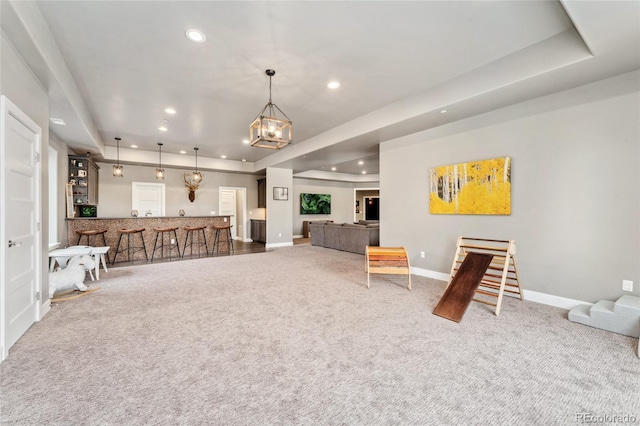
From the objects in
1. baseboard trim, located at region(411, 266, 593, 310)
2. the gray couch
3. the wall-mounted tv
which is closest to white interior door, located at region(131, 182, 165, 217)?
the gray couch

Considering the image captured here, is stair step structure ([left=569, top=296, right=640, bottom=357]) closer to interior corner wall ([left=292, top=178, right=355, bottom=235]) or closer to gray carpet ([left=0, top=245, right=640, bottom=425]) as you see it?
gray carpet ([left=0, top=245, right=640, bottom=425])

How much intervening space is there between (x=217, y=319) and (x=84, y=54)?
10.8ft

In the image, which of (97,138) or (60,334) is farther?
(97,138)

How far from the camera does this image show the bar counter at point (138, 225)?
5.77 m

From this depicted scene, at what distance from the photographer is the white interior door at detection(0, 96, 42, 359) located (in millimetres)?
2162

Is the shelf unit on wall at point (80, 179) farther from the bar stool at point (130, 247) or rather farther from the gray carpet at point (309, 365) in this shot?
the gray carpet at point (309, 365)

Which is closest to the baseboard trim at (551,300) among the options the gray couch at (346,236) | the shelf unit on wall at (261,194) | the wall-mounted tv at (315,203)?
the gray couch at (346,236)

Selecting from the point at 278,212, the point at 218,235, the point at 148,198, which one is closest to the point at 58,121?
the point at 218,235

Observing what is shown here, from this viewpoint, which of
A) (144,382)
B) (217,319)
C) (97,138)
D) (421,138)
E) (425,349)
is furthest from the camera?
(97,138)

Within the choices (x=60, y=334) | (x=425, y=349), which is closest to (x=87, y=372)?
(x=60, y=334)

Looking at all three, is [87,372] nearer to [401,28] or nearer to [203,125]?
[401,28]

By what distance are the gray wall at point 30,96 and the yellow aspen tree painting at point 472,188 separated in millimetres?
5136

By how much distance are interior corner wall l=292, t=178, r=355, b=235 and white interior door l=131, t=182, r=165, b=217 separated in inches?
192

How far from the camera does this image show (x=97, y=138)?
579cm
